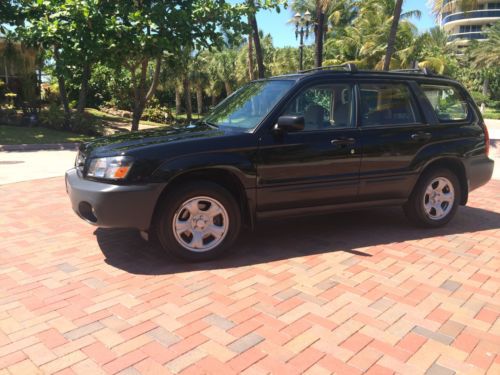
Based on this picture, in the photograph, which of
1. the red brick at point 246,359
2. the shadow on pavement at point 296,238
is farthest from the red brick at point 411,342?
the shadow on pavement at point 296,238

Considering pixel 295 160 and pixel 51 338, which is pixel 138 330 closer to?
pixel 51 338

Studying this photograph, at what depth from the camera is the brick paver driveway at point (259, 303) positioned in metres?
2.84

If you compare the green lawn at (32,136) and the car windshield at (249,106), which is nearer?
the car windshield at (249,106)

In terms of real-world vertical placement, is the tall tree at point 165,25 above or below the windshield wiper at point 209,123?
above

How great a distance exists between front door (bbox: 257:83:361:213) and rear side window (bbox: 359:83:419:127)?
18 cm

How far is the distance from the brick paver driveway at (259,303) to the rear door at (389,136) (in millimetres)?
583

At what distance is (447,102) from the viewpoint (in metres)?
5.69

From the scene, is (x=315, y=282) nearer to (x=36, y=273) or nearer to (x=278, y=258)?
(x=278, y=258)

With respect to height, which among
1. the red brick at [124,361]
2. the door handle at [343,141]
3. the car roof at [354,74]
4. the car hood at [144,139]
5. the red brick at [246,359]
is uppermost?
the car roof at [354,74]

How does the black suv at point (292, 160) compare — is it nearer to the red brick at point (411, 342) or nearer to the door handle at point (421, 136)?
the door handle at point (421, 136)

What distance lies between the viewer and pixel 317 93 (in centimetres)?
482

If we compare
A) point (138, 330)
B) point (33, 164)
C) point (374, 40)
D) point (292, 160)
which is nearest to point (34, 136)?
point (33, 164)

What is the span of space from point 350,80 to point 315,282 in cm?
227

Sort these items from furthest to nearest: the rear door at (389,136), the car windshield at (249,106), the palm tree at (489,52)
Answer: the palm tree at (489,52)
the rear door at (389,136)
the car windshield at (249,106)
